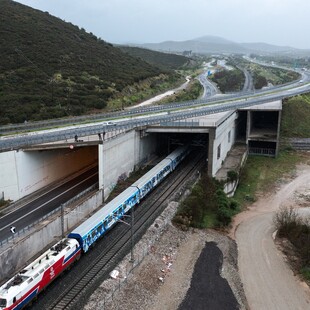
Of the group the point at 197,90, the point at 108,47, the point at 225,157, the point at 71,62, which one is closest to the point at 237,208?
the point at 225,157

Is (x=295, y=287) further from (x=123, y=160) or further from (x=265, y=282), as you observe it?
(x=123, y=160)

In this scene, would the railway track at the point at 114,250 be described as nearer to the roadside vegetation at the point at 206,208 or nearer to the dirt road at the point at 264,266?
the roadside vegetation at the point at 206,208

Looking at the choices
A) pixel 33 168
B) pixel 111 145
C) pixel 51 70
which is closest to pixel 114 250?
pixel 111 145

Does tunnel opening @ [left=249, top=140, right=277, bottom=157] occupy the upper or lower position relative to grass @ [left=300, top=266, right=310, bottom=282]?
upper

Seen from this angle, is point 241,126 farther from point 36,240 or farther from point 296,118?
point 36,240

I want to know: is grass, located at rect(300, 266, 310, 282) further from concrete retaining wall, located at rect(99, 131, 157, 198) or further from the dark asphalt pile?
concrete retaining wall, located at rect(99, 131, 157, 198)

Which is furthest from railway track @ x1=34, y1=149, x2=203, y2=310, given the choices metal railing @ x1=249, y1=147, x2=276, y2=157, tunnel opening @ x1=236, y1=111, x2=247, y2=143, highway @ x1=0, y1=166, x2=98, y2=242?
tunnel opening @ x1=236, y1=111, x2=247, y2=143

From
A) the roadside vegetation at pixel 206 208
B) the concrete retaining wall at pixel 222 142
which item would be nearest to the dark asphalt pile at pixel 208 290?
the roadside vegetation at pixel 206 208
